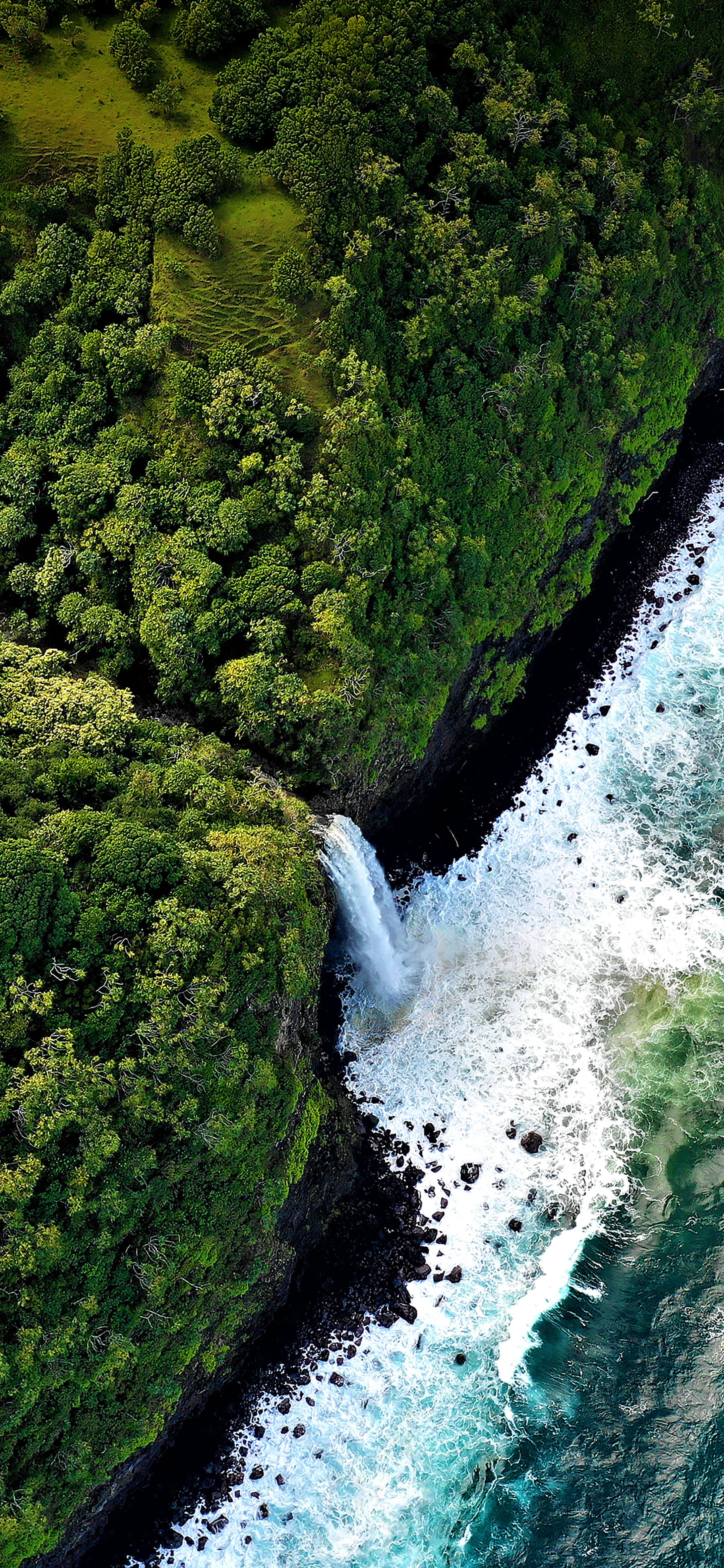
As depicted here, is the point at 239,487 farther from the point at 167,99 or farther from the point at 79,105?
the point at 79,105

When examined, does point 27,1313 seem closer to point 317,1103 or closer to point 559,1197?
point 317,1103

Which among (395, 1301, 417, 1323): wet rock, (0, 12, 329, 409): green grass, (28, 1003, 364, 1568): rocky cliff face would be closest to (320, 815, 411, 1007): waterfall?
(28, 1003, 364, 1568): rocky cliff face

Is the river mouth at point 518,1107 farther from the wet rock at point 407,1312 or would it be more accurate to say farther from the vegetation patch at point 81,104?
the vegetation patch at point 81,104

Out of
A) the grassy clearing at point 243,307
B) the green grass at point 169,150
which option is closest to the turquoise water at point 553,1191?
the grassy clearing at point 243,307

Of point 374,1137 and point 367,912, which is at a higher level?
point 367,912

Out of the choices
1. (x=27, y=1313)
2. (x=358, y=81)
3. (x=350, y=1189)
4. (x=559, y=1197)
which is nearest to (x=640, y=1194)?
(x=559, y=1197)

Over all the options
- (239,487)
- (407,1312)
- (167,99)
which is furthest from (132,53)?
(407,1312)
